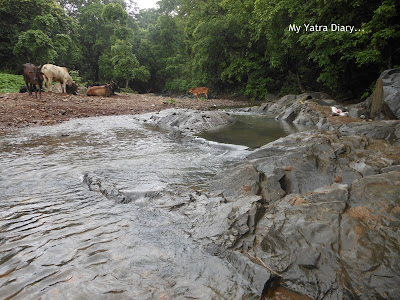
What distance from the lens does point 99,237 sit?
226 centimetres

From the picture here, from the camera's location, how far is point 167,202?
2.93m

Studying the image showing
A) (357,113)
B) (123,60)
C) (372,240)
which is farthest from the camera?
(123,60)

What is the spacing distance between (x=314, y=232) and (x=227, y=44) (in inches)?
1009

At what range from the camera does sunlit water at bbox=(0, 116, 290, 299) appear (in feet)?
5.60

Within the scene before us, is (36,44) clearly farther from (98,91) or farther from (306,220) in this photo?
(306,220)

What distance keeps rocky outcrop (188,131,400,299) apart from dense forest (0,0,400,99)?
34.2 feet

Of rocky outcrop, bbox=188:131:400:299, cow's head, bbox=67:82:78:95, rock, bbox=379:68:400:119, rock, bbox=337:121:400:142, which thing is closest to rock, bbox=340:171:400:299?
rocky outcrop, bbox=188:131:400:299

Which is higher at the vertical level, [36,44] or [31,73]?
[36,44]

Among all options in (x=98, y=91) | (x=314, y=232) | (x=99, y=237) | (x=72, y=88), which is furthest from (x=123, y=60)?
(x=314, y=232)

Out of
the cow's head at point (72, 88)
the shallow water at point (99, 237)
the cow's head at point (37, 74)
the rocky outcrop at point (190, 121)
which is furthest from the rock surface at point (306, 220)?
the cow's head at point (72, 88)

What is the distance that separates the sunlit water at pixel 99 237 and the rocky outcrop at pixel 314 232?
26cm

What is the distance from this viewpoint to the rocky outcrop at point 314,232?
5.31 ft

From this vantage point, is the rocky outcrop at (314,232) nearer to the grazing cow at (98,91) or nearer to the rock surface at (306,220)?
the rock surface at (306,220)

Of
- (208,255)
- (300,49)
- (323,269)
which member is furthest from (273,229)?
(300,49)
